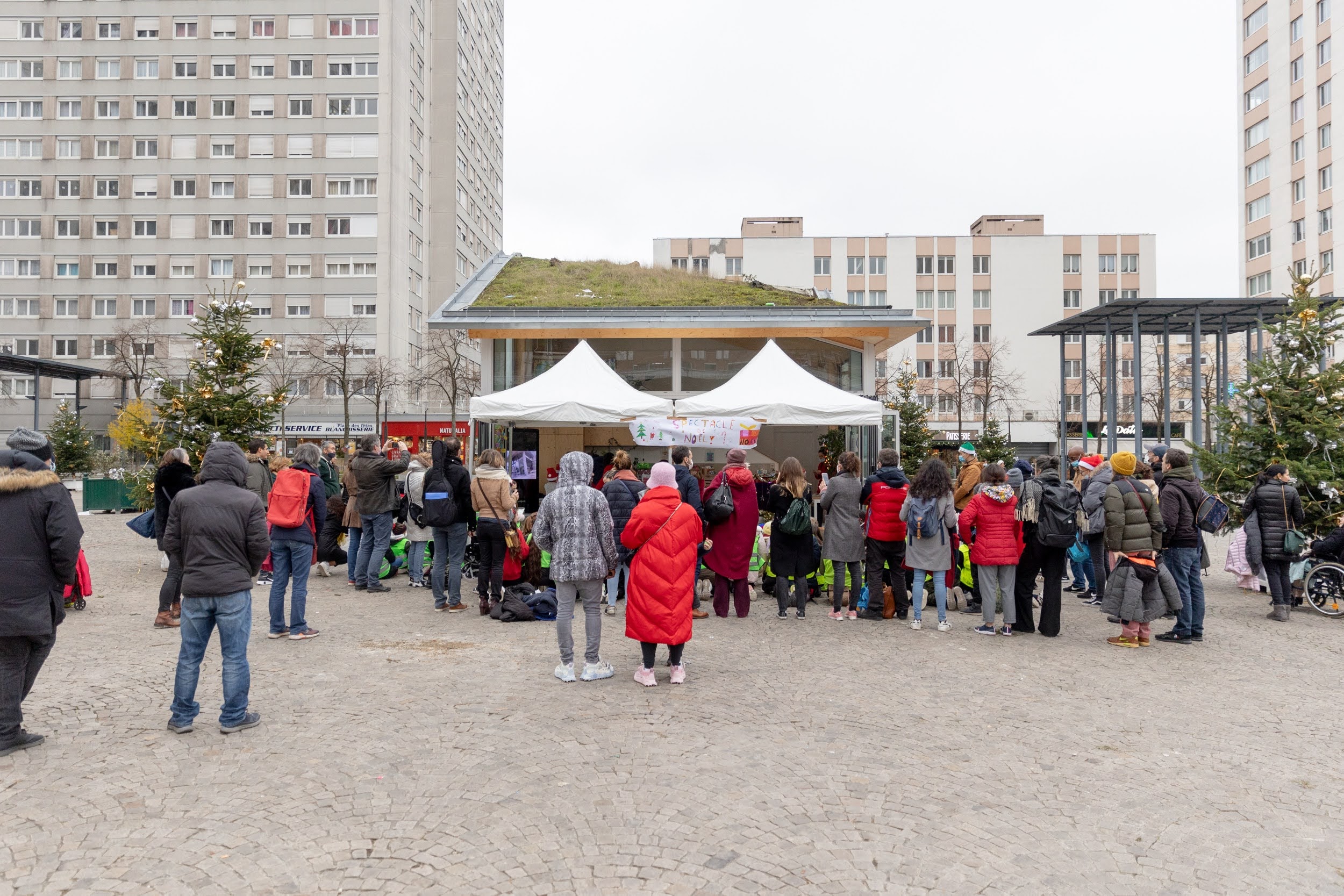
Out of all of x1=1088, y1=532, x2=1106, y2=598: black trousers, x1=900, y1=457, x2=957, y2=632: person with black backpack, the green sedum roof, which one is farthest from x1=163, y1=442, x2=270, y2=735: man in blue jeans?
the green sedum roof

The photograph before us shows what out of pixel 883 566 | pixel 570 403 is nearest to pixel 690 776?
pixel 883 566

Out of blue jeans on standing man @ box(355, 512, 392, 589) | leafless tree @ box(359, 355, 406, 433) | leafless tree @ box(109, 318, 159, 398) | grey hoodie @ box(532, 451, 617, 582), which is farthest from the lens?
leafless tree @ box(109, 318, 159, 398)

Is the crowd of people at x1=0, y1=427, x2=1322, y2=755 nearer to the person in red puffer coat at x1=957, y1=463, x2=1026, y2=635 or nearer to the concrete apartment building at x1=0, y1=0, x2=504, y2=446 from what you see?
the person in red puffer coat at x1=957, y1=463, x2=1026, y2=635

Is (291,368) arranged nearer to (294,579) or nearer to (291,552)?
(291,552)

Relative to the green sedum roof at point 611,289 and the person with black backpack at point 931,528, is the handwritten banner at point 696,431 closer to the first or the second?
the person with black backpack at point 931,528

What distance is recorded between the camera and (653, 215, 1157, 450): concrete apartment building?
66688mm

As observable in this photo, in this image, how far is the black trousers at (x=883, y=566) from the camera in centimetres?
940

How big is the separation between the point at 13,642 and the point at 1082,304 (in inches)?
2893

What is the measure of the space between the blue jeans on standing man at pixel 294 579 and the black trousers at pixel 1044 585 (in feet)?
22.4

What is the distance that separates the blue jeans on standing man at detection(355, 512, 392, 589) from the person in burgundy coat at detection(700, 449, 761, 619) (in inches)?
168

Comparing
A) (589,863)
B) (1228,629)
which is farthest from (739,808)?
(1228,629)

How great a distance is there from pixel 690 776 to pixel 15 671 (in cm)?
371

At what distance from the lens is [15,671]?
15.6 feet

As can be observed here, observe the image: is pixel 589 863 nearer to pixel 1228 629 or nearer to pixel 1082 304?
pixel 1228 629
